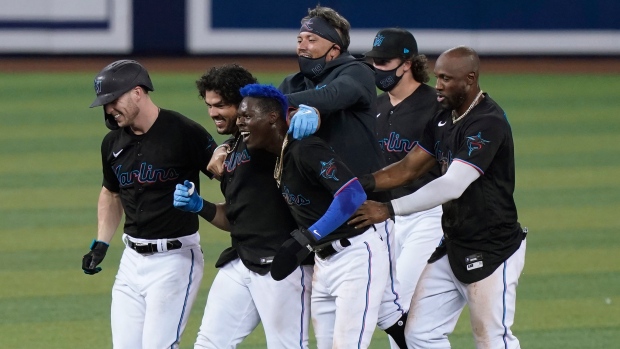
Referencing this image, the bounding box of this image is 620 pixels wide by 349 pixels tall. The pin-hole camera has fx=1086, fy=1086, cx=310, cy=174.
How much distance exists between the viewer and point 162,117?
586cm

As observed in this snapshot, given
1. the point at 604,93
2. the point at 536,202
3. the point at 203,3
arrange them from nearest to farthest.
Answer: the point at 536,202 < the point at 604,93 < the point at 203,3

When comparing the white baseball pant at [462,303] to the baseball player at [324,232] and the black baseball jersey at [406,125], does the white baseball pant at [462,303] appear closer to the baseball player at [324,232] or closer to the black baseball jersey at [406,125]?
the baseball player at [324,232]

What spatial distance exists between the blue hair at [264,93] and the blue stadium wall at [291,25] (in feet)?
51.8

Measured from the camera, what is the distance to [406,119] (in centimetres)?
708

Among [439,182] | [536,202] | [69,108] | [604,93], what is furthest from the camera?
[604,93]

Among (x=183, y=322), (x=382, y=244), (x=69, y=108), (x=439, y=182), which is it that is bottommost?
(x=69, y=108)

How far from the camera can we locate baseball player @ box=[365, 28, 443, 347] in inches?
269

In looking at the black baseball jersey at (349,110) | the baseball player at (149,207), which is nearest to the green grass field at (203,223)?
the baseball player at (149,207)

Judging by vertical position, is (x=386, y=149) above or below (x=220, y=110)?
below

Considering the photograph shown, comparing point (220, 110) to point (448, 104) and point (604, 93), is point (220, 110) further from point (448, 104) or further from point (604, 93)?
point (604, 93)

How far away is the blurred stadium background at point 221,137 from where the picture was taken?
8211 mm

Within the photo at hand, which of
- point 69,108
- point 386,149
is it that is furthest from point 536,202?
point 69,108

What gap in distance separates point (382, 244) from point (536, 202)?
254 inches

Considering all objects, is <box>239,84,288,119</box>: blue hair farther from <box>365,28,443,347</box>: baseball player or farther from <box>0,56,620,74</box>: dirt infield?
<box>0,56,620,74</box>: dirt infield
